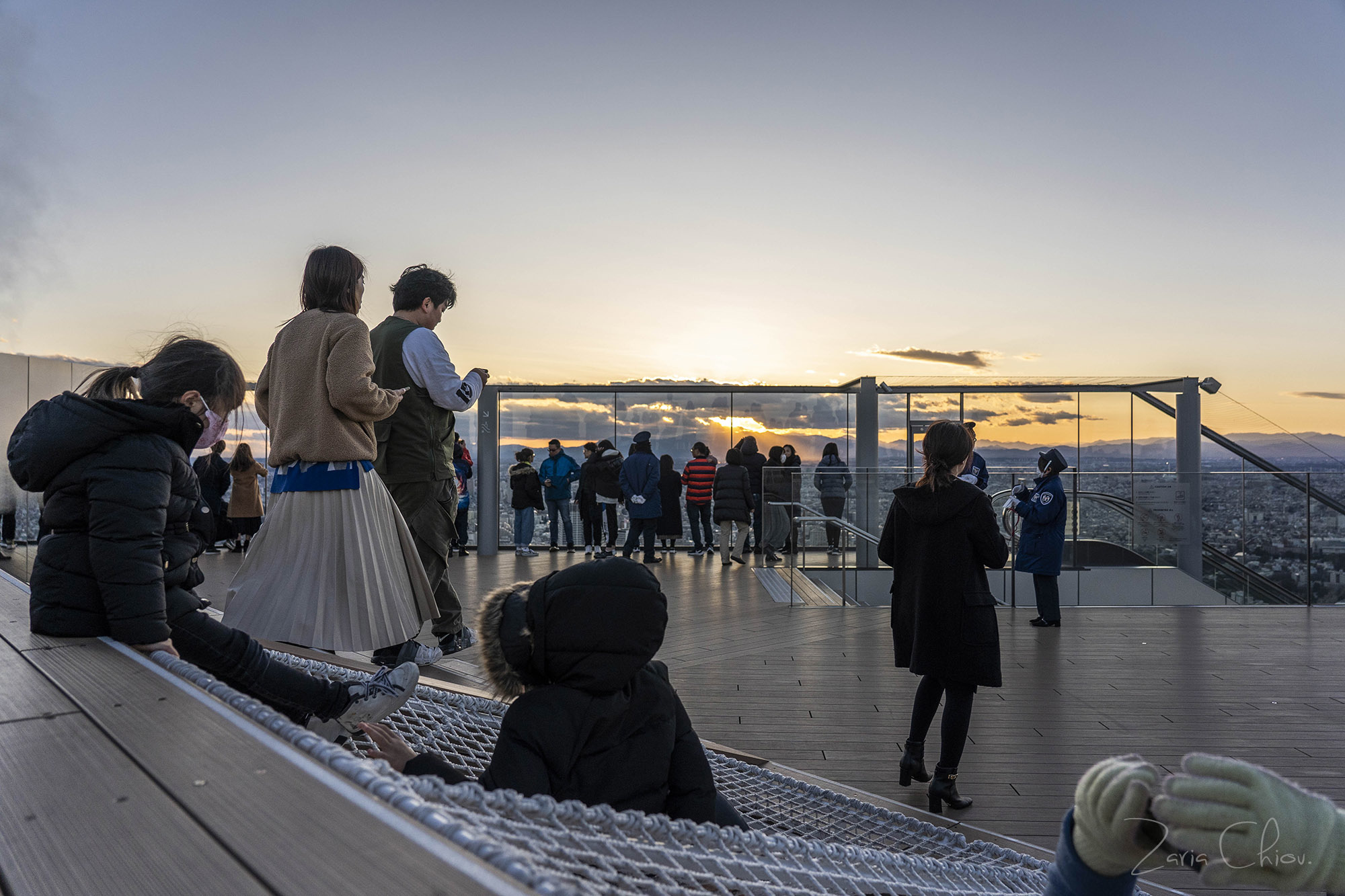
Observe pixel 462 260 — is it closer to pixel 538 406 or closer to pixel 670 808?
→ pixel 538 406

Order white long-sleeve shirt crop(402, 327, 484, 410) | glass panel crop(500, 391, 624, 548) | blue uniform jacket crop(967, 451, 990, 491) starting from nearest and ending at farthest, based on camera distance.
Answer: white long-sleeve shirt crop(402, 327, 484, 410)
blue uniform jacket crop(967, 451, 990, 491)
glass panel crop(500, 391, 624, 548)

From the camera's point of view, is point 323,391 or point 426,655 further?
point 426,655

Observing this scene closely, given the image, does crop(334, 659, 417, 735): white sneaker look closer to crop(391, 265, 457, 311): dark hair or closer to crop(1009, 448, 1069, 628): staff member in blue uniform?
crop(391, 265, 457, 311): dark hair

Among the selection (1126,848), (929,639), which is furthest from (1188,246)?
(1126,848)

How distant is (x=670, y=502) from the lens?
47.6ft

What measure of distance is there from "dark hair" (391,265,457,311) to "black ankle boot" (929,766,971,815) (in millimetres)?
3368

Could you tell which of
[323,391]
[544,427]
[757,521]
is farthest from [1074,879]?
[544,427]

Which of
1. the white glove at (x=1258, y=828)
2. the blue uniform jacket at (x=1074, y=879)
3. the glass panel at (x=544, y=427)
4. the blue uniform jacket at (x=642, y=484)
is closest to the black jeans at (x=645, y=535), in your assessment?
the blue uniform jacket at (x=642, y=484)

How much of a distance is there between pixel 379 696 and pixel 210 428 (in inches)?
49.1

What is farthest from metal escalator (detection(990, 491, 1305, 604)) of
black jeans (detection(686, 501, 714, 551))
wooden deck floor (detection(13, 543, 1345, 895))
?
black jeans (detection(686, 501, 714, 551))

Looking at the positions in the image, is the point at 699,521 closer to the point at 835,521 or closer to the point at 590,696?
the point at 835,521

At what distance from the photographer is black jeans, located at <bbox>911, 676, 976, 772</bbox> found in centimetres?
347

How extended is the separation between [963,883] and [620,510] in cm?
1488

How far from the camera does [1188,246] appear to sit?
13.0 m
